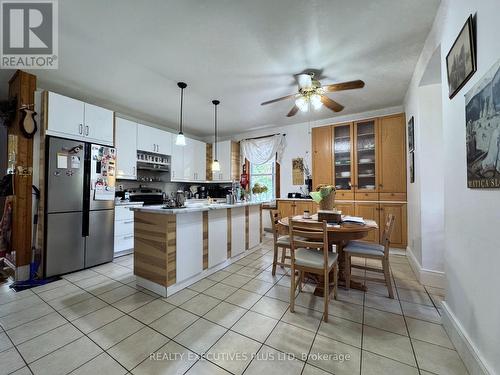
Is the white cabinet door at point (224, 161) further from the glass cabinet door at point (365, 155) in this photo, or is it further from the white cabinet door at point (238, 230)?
the glass cabinet door at point (365, 155)

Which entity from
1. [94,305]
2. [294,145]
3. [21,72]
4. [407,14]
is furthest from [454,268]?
[21,72]

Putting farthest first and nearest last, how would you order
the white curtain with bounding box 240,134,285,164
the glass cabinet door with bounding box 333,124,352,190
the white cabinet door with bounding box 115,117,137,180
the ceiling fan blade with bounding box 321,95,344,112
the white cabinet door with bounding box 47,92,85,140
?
the white curtain with bounding box 240,134,285,164 < the glass cabinet door with bounding box 333,124,352,190 < the white cabinet door with bounding box 115,117,137,180 < the white cabinet door with bounding box 47,92,85,140 < the ceiling fan blade with bounding box 321,95,344,112

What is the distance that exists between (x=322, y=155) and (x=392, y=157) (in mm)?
1219

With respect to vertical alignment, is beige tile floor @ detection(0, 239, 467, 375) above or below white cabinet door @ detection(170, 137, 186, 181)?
below

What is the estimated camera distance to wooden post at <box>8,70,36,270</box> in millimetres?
2617

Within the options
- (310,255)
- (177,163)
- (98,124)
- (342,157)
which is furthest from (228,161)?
(310,255)

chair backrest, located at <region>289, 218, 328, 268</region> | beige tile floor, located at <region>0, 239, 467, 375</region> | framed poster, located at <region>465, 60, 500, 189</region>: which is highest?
framed poster, located at <region>465, 60, 500, 189</region>

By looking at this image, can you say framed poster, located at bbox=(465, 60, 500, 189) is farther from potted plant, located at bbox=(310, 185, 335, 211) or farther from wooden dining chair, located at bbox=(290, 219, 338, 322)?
potted plant, located at bbox=(310, 185, 335, 211)

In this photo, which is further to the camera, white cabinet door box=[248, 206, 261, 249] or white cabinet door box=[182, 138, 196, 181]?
white cabinet door box=[182, 138, 196, 181]

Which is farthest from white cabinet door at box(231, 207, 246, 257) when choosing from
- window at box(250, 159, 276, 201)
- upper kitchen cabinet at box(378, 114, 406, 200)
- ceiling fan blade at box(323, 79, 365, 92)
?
upper kitchen cabinet at box(378, 114, 406, 200)

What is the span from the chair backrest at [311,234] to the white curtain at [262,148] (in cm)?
336

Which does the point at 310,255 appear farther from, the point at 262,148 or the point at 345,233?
the point at 262,148

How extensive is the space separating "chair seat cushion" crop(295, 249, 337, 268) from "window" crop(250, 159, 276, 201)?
325 cm

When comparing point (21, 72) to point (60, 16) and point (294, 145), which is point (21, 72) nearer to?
point (60, 16)
